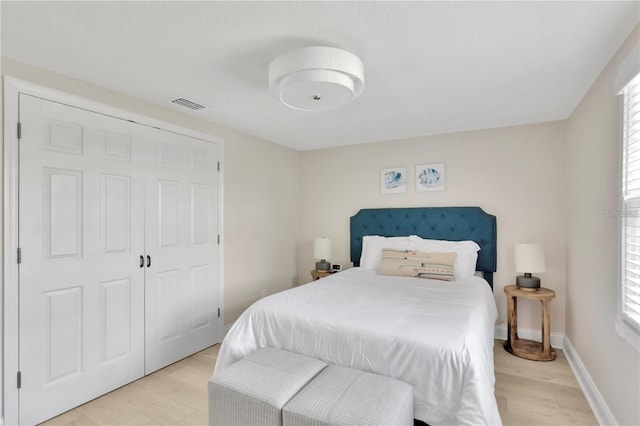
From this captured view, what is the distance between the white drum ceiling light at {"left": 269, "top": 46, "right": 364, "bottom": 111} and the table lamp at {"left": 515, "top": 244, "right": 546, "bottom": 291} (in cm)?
235

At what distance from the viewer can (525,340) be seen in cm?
343

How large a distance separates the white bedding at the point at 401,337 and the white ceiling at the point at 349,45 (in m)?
1.65

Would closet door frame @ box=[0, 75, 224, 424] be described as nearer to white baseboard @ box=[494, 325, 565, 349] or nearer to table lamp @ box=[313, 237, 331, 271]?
table lamp @ box=[313, 237, 331, 271]

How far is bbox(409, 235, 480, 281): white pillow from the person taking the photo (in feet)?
11.3

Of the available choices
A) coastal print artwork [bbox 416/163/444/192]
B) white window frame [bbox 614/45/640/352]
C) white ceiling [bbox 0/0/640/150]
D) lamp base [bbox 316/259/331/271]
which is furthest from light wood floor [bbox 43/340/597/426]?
white ceiling [bbox 0/0/640/150]

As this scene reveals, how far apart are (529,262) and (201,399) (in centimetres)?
311

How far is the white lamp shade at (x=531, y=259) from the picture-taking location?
3.12 meters

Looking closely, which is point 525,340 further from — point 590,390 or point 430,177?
point 430,177

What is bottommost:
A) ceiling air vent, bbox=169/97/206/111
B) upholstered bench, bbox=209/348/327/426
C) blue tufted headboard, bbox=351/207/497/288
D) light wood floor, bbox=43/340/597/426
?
light wood floor, bbox=43/340/597/426

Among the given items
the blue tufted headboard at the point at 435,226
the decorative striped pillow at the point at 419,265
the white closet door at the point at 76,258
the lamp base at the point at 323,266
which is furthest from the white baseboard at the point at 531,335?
the white closet door at the point at 76,258

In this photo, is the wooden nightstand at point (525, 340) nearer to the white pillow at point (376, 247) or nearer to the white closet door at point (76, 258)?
the white pillow at point (376, 247)

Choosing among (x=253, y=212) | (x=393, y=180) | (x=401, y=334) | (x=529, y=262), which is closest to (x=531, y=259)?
(x=529, y=262)

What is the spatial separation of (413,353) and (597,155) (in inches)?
75.3

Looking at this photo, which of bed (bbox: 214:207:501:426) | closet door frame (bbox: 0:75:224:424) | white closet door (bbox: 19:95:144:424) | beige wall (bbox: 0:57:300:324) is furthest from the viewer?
beige wall (bbox: 0:57:300:324)
